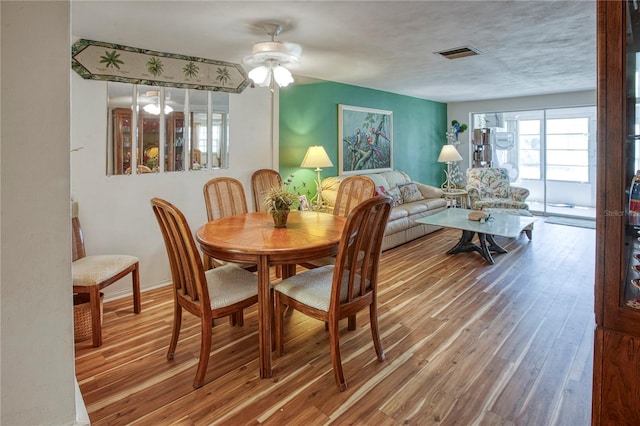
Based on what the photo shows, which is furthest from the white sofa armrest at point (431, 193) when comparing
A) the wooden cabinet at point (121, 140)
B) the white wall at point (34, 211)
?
the white wall at point (34, 211)

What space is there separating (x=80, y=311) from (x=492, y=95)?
22.8 feet

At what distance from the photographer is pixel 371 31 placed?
3014mm

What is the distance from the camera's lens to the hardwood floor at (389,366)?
1.89 m

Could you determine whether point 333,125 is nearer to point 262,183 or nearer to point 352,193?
point 262,183

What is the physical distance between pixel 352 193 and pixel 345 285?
1.26 meters

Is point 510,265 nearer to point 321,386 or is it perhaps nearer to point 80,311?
point 321,386

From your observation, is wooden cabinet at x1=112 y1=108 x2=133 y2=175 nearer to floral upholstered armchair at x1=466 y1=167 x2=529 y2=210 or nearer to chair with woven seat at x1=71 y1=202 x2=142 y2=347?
chair with woven seat at x1=71 y1=202 x2=142 y2=347

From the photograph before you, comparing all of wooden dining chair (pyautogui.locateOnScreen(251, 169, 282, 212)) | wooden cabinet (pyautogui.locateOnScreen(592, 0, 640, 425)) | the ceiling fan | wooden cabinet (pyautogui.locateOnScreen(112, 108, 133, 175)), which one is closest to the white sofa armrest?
wooden dining chair (pyautogui.locateOnScreen(251, 169, 282, 212))

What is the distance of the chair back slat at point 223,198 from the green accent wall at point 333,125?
1.20 m

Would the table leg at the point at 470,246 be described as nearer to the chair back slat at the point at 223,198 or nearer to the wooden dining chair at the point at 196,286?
the chair back slat at the point at 223,198

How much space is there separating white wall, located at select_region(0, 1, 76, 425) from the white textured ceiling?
1.53 metres

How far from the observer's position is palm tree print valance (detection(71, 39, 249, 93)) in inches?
123

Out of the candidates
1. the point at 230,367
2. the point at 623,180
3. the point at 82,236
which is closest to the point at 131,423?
the point at 230,367

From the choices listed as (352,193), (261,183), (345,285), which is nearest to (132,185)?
(261,183)
